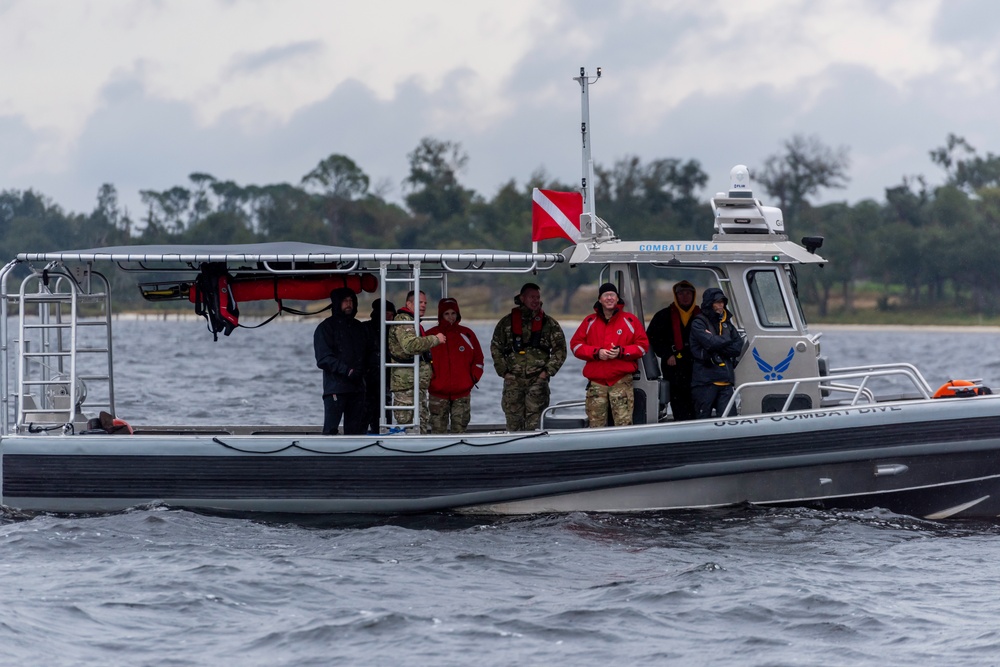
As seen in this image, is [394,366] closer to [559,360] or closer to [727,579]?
[559,360]

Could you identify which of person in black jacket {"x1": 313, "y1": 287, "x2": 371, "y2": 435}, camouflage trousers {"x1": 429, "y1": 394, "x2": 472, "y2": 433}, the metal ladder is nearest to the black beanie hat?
camouflage trousers {"x1": 429, "y1": 394, "x2": 472, "y2": 433}

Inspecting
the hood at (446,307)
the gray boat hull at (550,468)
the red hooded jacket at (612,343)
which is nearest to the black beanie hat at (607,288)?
the red hooded jacket at (612,343)

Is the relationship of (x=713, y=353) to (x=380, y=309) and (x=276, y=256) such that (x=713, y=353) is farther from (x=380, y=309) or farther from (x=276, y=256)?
(x=276, y=256)

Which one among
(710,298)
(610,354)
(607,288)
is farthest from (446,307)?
(710,298)

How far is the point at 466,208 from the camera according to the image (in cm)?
9188

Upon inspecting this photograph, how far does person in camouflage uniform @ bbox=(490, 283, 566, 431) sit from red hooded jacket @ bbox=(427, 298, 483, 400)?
230 mm

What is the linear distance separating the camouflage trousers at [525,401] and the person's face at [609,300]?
100 centimetres

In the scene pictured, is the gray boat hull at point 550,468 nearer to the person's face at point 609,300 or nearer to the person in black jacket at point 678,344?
the person in black jacket at point 678,344

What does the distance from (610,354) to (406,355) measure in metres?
1.65

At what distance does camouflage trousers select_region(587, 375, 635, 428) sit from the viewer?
1075 cm

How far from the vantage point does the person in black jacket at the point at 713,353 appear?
10595 millimetres

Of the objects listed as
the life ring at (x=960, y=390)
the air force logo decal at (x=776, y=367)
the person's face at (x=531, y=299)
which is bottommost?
the life ring at (x=960, y=390)

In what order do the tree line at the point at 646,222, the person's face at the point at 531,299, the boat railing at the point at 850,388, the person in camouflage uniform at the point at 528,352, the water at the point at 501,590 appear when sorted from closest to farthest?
1. the water at the point at 501,590
2. the boat railing at the point at 850,388
3. the person's face at the point at 531,299
4. the person in camouflage uniform at the point at 528,352
5. the tree line at the point at 646,222

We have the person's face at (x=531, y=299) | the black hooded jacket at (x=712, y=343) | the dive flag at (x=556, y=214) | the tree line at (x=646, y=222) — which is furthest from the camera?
the tree line at (x=646, y=222)
